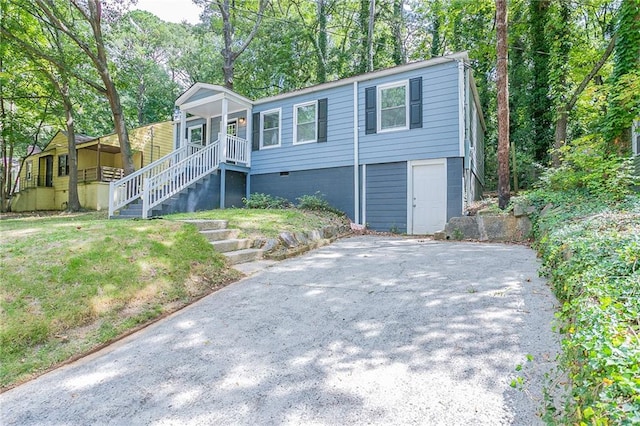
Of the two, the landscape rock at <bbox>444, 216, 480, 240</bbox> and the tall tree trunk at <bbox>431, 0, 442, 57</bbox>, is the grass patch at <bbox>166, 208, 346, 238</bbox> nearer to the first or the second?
the landscape rock at <bbox>444, 216, 480, 240</bbox>

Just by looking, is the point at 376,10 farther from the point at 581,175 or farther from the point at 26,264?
the point at 26,264

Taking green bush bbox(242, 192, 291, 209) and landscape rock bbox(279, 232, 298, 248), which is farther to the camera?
green bush bbox(242, 192, 291, 209)

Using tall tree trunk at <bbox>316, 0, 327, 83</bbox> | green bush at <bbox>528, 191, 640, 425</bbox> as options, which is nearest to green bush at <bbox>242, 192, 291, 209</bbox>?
green bush at <bbox>528, 191, 640, 425</bbox>

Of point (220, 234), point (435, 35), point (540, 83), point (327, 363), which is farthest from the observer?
point (435, 35)

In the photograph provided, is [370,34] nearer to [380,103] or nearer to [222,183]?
[380,103]

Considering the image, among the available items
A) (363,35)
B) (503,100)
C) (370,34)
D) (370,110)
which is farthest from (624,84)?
(363,35)

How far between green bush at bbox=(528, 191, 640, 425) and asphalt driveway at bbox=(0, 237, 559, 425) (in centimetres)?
28

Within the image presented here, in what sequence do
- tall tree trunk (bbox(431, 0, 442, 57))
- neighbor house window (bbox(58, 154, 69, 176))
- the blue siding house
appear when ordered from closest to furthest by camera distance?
the blue siding house, tall tree trunk (bbox(431, 0, 442, 57)), neighbor house window (bbox(58, 154, 69, 176))

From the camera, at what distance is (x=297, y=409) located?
6.35 feet

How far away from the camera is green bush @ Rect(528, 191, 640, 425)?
44.7 inches

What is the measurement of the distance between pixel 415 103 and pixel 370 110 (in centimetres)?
129

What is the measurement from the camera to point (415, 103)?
911cm

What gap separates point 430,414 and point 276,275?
3.29m

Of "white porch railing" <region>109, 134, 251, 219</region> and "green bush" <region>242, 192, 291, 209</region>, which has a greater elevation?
"white porch railing" <region>109, 134, 251, 219</region>
